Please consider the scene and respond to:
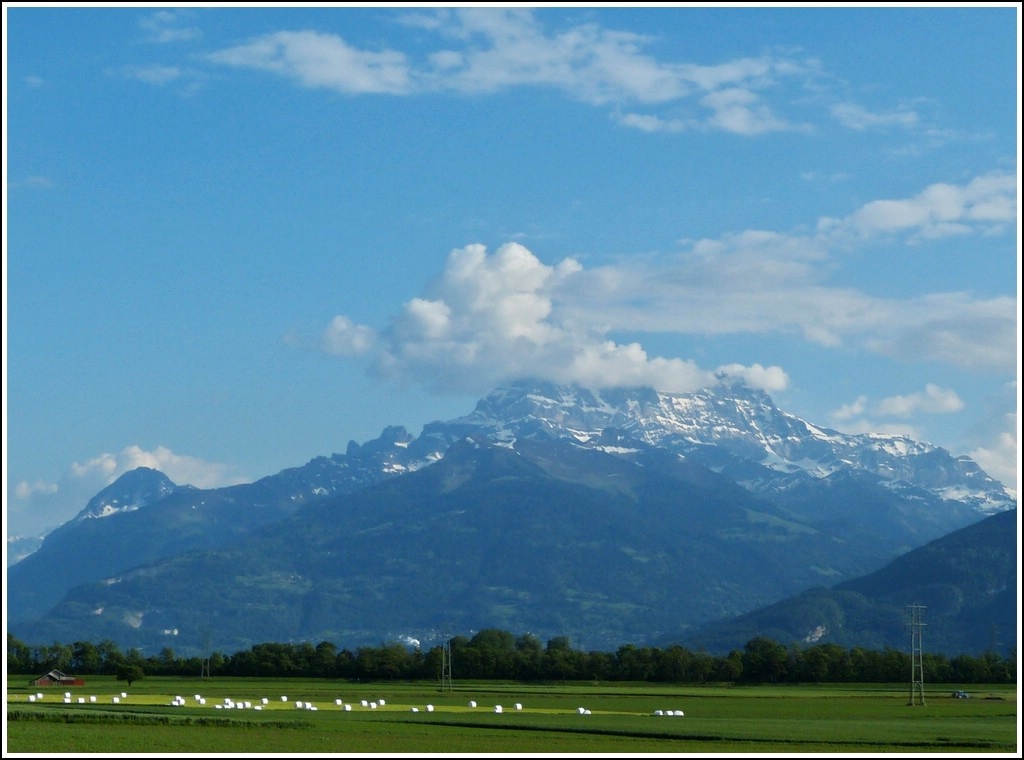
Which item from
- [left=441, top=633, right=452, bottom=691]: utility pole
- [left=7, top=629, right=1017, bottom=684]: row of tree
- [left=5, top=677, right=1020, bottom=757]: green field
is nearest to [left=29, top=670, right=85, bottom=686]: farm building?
[left=7, top=629, right=1017, bottom=684]: row of tree

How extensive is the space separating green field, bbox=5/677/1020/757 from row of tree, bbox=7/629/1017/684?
29.4 meters

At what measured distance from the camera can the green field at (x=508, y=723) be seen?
5800 centimetres

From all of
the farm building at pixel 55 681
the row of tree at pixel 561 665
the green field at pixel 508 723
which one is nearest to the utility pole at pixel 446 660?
the row of tree at pixel 561 665

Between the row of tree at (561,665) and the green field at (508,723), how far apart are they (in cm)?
2945

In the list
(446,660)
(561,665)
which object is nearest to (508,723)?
(446,660)

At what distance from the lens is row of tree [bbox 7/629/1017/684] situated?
160750mm

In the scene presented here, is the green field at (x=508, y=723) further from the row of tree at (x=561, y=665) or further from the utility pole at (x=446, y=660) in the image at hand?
the row of tree at (x=561, y=665)

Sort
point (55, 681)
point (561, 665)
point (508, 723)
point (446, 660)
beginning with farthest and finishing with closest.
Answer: point (561, 665) → point (446, 660) → point (55, 681) → point (508, 723)

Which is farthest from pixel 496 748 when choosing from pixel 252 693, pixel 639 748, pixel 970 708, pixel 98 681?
pixel 98 681

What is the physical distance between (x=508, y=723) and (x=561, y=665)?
90.1m

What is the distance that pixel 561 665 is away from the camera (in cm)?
16450

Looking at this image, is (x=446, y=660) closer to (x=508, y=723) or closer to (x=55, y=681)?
(x=55, y=681)

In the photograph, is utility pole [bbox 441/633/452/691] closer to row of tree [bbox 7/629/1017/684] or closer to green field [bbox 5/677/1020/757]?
row of tree [bbox 7/629/1017/684]

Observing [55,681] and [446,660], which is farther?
[446,660]
